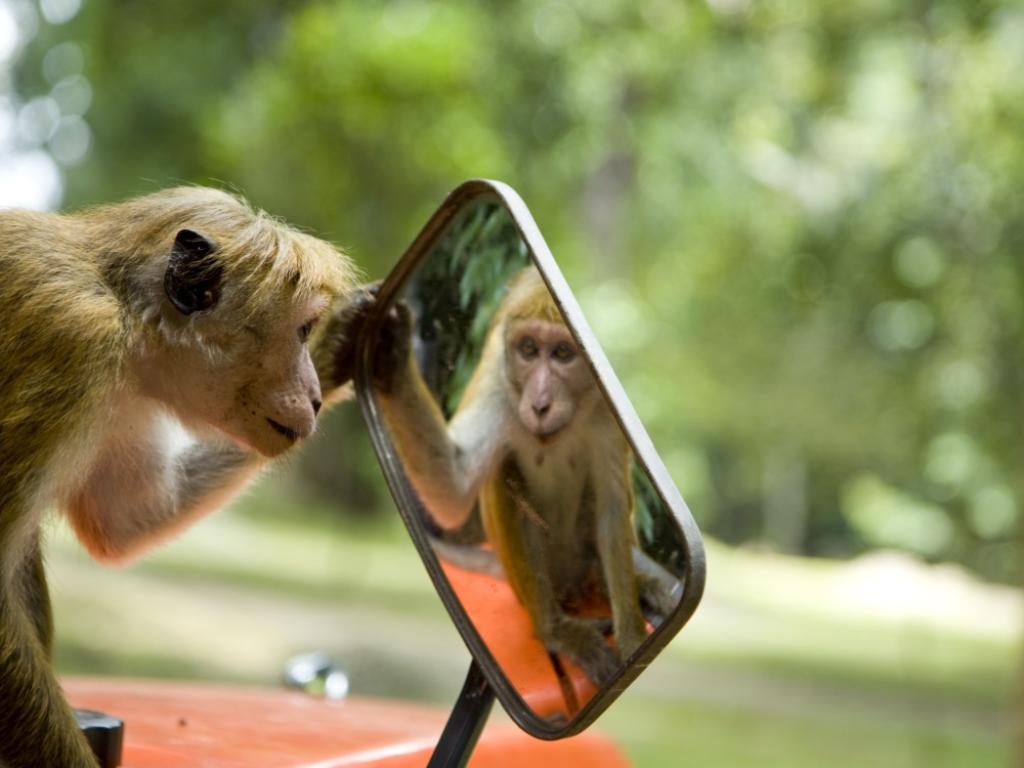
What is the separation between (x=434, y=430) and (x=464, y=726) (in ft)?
1.82

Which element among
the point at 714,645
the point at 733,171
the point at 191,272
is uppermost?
the point at 191,272

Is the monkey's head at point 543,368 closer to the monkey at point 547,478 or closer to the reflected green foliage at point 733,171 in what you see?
the monkey at point 547,478

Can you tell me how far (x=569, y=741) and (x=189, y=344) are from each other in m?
1.09

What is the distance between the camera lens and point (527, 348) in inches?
78.4

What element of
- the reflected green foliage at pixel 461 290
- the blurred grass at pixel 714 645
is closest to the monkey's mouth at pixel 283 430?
the reflected green foliage at pixel 461 290

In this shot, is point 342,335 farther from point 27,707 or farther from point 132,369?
point 27,707

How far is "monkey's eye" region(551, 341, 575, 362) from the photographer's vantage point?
184cm

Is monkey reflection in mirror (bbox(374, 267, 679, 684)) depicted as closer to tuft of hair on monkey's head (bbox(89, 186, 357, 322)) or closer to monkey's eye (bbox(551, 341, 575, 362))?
monkey's eye (bbox(551, 341, 575, 362))

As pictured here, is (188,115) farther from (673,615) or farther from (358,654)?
(673,615)

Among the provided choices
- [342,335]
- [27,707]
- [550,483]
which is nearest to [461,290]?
[342,335]

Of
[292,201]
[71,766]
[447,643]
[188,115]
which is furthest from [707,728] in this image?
[71,766]

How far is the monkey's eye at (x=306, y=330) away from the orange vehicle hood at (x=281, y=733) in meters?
0.73

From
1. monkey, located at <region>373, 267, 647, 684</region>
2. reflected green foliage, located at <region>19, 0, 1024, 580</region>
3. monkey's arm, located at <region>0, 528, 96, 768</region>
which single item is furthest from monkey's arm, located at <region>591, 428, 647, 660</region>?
reflected green foliage, located at <region>19, 0, 1024, 580</region>

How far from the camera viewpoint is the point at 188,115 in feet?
44.9
